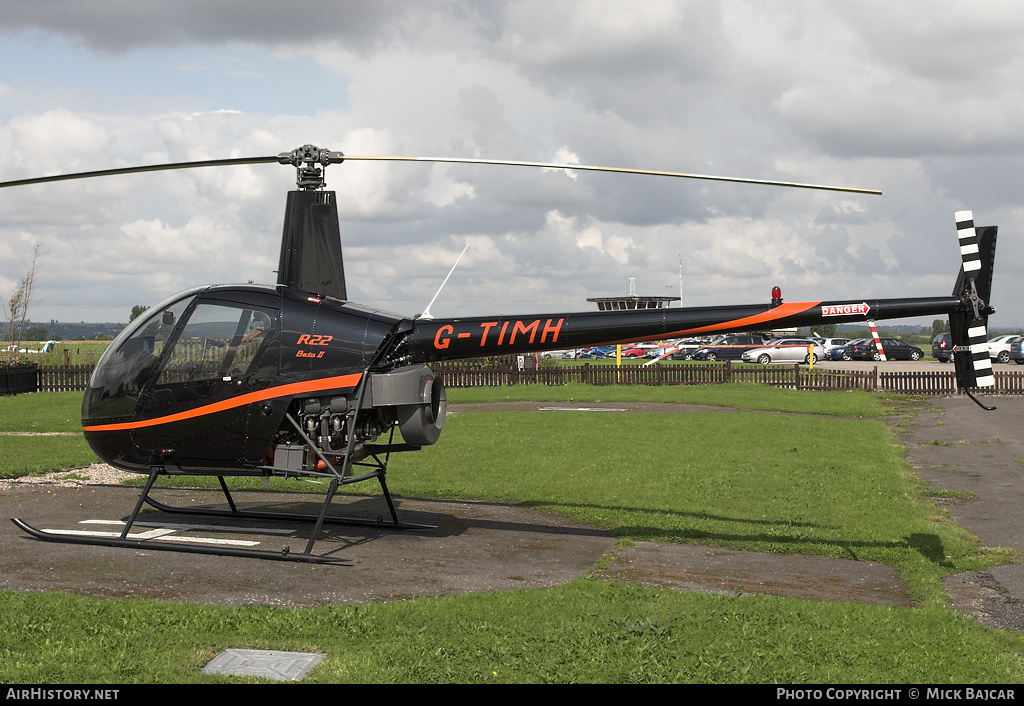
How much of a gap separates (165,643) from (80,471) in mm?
10101

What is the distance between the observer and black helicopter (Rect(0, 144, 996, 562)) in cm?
952

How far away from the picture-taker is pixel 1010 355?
2100 inches

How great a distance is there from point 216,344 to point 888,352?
56257 millimetres

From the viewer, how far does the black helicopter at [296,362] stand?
31.2 feet

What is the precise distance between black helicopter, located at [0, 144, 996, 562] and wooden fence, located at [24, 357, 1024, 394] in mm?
23920

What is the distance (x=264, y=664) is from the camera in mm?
5793

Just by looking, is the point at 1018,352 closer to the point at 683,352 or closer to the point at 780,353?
the point at 780,353

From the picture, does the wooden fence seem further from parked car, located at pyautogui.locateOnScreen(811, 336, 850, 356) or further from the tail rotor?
the tail rotor

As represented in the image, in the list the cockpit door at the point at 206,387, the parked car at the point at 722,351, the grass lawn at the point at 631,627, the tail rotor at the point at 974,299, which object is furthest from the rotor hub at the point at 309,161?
the parked car at the point at 722,351

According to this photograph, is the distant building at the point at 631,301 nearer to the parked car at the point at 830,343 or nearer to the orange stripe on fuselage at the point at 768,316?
the parked car at the point at 830,343

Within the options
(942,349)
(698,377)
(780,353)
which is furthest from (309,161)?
(942,349)
